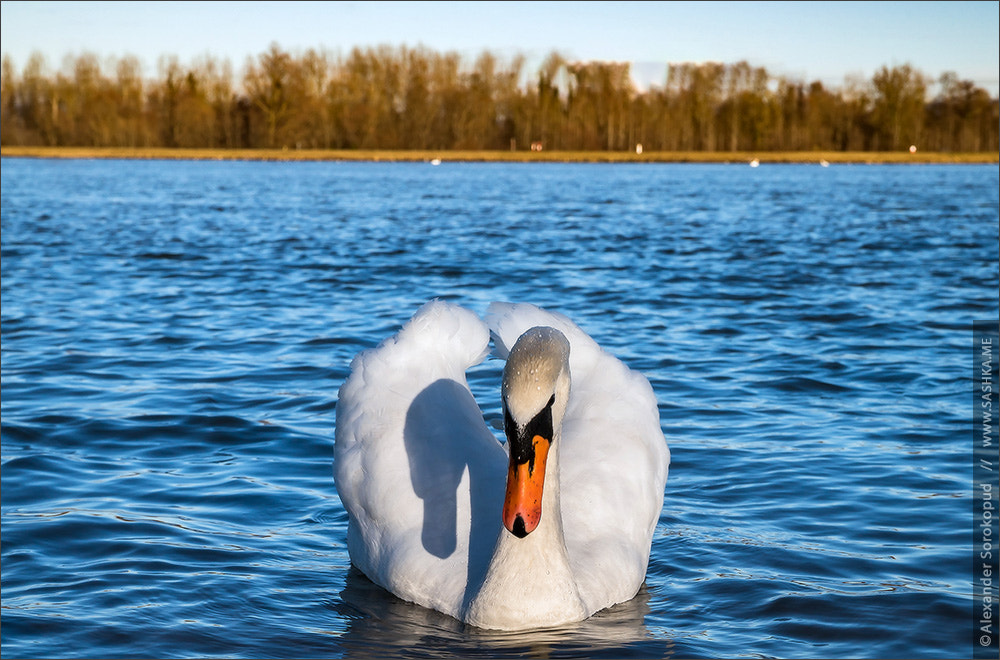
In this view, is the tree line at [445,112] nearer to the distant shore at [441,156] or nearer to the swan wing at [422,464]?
the distant shore at [441,156]

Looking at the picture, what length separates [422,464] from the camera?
5.86m

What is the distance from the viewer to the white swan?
196 inches

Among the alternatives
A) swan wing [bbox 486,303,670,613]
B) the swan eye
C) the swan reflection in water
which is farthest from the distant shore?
the swan eye

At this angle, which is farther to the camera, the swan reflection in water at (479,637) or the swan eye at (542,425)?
the swan reflection in water at (479,637)

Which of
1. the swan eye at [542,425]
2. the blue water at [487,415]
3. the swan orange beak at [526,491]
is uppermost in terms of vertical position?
the swan eye at [542,425]

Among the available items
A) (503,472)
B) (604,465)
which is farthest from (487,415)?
(503,472)

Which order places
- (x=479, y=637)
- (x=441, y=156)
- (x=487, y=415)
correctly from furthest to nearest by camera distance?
(x=441, y=156) → (x=487, y=415) → (x=479, y=637)

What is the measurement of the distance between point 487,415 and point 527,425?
4.38m

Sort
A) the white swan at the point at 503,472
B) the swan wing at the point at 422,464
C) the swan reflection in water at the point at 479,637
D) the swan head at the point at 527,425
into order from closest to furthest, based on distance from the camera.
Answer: the swan head at the point at 527,425, the white swan at the point at 503,472, the swan reflection in water at the point at 479,637, the swan wing at the point at 422,464

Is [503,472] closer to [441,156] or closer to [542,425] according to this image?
[542,425]

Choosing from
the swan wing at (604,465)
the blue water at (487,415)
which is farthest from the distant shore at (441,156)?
the swan wing at (604,465)

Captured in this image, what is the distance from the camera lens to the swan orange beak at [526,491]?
481 cm

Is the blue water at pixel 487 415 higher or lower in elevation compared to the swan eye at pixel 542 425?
lower

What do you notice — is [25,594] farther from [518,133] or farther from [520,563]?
[518,133]
